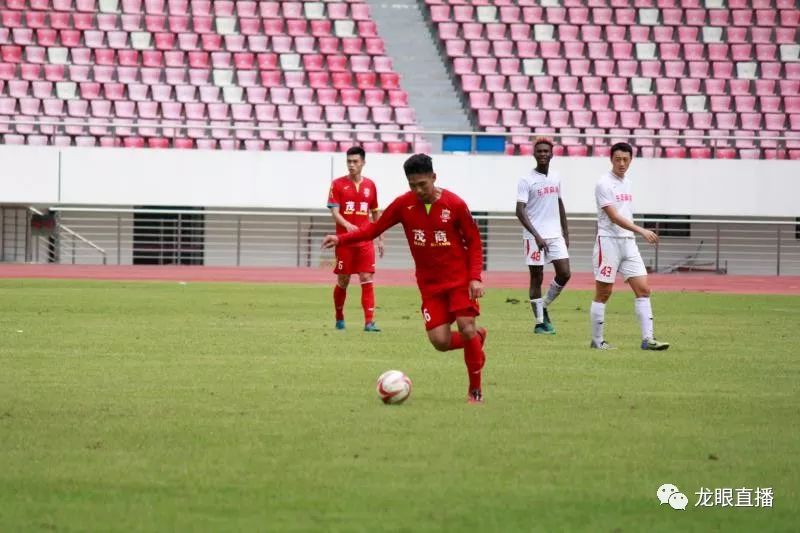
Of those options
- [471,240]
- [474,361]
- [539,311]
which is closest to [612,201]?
[539,311]

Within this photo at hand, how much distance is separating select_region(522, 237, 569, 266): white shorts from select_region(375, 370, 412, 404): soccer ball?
7400 mm

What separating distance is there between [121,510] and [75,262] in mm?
28211

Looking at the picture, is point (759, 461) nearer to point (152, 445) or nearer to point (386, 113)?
point (152, 445)

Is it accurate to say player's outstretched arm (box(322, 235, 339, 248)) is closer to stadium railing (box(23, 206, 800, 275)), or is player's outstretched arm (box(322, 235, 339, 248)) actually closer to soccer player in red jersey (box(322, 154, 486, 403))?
soccer player in red jersey (box(322, 154, 486, 403))

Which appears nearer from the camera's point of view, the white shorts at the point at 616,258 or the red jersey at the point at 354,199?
the white shorts at the point at 616,258

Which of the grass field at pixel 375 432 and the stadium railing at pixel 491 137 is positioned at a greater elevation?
the stadium railing at pixel 491 137

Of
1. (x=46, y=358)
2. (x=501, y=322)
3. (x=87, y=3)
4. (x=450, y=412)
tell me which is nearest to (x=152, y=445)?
(x=450, y=412)

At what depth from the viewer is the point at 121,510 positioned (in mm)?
6383

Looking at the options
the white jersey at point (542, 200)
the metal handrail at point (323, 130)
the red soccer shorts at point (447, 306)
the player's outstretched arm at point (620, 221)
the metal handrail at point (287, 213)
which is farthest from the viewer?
the metal handrail at point (323, 130)

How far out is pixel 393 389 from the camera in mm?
9820

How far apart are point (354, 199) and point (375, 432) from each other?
8856 mm

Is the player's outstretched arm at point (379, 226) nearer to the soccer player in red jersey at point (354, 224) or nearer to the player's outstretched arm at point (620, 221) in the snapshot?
the player's outstretched arm at point (620, 221)

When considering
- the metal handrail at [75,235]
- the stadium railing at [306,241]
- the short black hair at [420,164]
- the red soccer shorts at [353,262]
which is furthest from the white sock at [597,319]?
the metal handrail at [75,235]

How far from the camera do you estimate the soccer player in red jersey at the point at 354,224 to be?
16.7 metres
